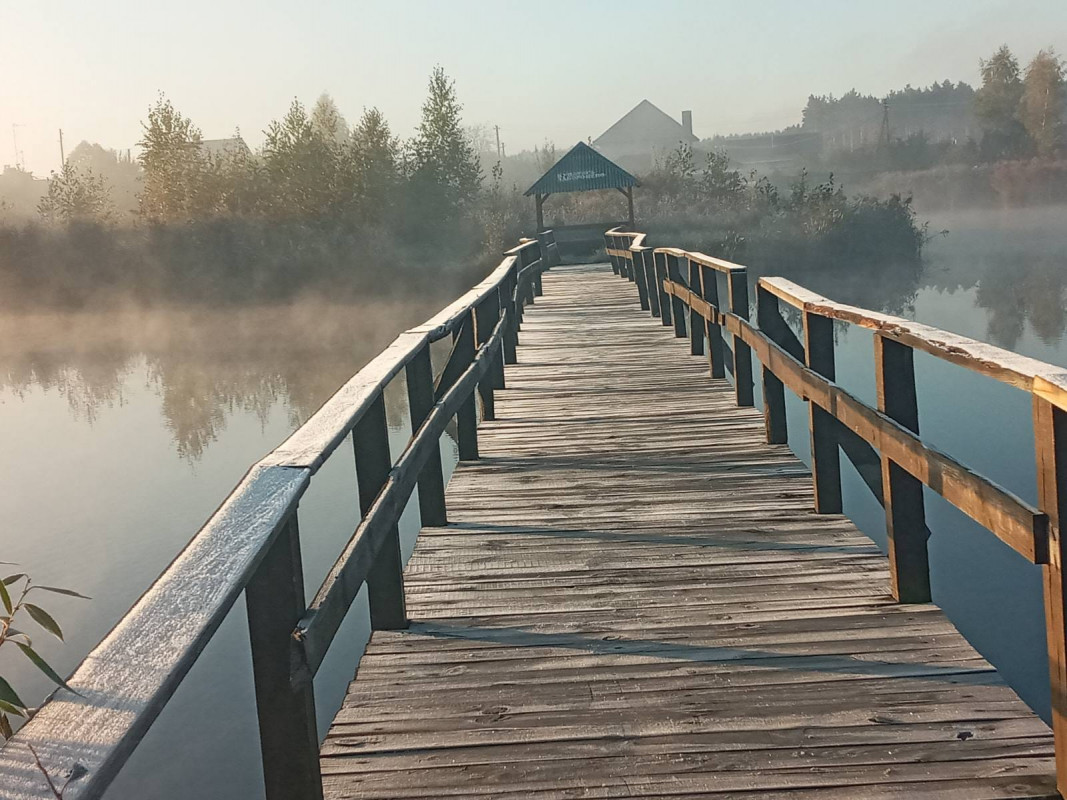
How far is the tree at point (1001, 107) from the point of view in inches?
3558

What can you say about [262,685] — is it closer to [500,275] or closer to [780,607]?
[780,607]

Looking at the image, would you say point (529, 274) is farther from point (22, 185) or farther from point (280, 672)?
point (22, 185)

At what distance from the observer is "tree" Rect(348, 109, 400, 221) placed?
163ft

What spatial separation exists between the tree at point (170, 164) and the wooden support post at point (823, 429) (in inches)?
1869

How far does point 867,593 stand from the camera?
4211 millimetres

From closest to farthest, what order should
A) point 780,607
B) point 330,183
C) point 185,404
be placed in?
1. point 780,607
2. point 185,404
3. point 330,183

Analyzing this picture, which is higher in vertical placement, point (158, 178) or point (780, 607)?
point (158, 178)

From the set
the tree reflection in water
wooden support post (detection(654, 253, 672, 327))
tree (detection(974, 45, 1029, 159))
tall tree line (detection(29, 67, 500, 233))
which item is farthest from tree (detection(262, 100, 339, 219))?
tree (detection(974, 45, 1029, 159))

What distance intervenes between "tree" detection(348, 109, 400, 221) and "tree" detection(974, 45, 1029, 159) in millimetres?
55665

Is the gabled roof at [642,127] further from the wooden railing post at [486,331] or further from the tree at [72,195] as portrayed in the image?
the wooden railing post at [486,331]

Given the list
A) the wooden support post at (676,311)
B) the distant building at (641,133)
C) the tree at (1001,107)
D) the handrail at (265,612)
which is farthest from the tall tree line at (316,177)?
the distant building at (641,133)

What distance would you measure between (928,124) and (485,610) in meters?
170

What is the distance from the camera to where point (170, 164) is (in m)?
55.7

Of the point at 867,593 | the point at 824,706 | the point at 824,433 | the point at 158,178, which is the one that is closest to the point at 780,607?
the point at 867,593
